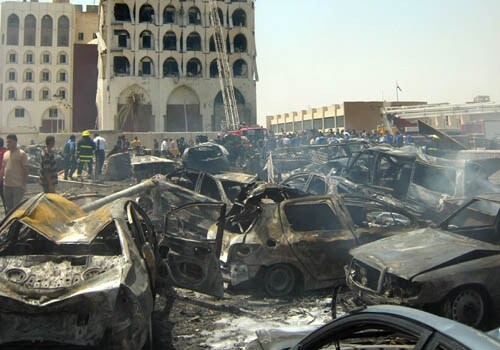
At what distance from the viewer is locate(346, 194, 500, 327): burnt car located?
4.94m

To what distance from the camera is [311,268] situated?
263 inches

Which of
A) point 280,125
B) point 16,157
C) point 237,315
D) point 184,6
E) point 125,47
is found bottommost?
point 237,315

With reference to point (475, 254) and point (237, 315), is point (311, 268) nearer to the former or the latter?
point (237, 315)

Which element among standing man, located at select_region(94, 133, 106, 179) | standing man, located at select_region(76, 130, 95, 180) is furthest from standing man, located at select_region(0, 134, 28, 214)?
standing man, located at select_region(94, 133, 106, 179)

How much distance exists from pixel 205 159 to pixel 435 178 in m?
9.47

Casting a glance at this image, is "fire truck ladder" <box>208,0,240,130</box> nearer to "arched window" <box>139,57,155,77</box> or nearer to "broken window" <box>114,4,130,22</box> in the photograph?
"arched window" <box>139,57,155,77</box>

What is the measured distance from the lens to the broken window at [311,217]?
712 centimetres

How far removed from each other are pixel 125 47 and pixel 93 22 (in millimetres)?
28793

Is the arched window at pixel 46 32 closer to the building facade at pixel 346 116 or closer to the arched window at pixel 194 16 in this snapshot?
the arched window at pixel 194 16

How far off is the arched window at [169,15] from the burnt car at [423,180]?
160 ft

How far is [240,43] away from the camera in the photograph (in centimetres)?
5703

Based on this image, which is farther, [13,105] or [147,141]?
[13,105]

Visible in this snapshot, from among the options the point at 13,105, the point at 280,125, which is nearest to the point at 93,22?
the point at 13,105

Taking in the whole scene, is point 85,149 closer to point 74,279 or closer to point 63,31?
point 74,279
